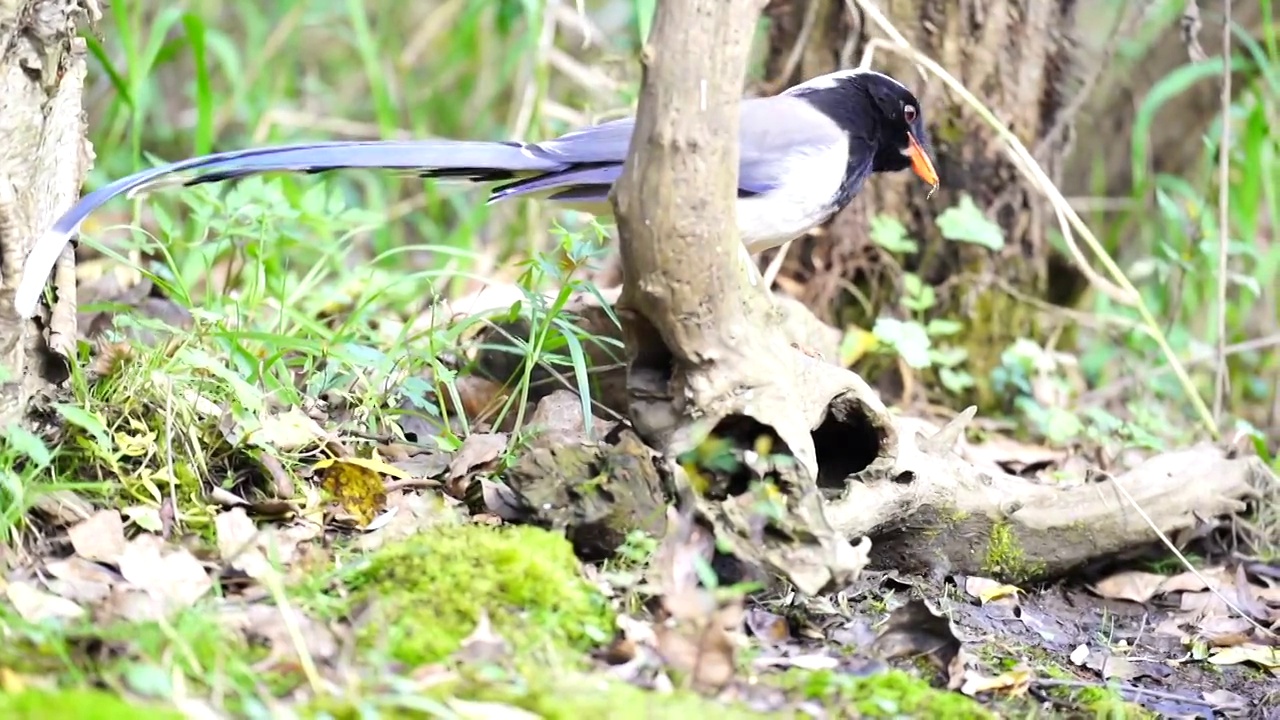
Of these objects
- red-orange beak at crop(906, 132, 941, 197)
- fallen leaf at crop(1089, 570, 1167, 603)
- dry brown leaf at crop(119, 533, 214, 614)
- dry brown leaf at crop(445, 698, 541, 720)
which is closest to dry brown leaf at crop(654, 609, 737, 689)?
dry brown leaf at crop(445, 698, 541, 720)

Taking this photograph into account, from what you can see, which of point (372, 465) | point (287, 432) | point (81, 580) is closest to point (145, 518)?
point (81, 580)

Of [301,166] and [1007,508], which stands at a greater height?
[301,166]

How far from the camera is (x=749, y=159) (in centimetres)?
315

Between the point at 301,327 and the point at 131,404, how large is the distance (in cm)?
80

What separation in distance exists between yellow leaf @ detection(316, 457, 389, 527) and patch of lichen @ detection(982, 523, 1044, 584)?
4.38 ft

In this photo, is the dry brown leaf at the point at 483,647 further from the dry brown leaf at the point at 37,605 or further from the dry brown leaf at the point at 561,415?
the dry brown leaf at the point at 561,415

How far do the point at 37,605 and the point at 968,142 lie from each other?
307 centimetres

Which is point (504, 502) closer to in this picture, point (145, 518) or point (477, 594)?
point (477, 594)

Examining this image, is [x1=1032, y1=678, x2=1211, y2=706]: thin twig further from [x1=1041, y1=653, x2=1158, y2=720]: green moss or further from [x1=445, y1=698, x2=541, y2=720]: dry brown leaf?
[x1=445, y1=698, x2=541, y2=720]: dry brown leaf

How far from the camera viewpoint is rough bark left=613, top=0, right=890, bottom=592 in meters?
2.13

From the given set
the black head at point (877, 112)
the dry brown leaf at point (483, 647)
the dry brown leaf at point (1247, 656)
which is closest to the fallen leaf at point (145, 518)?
the dry brown leaf at point (483, 647)

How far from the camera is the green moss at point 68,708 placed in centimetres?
156

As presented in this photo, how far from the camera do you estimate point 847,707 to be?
6.62ft

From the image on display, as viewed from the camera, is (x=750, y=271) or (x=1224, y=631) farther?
(x=1224, y=631)
